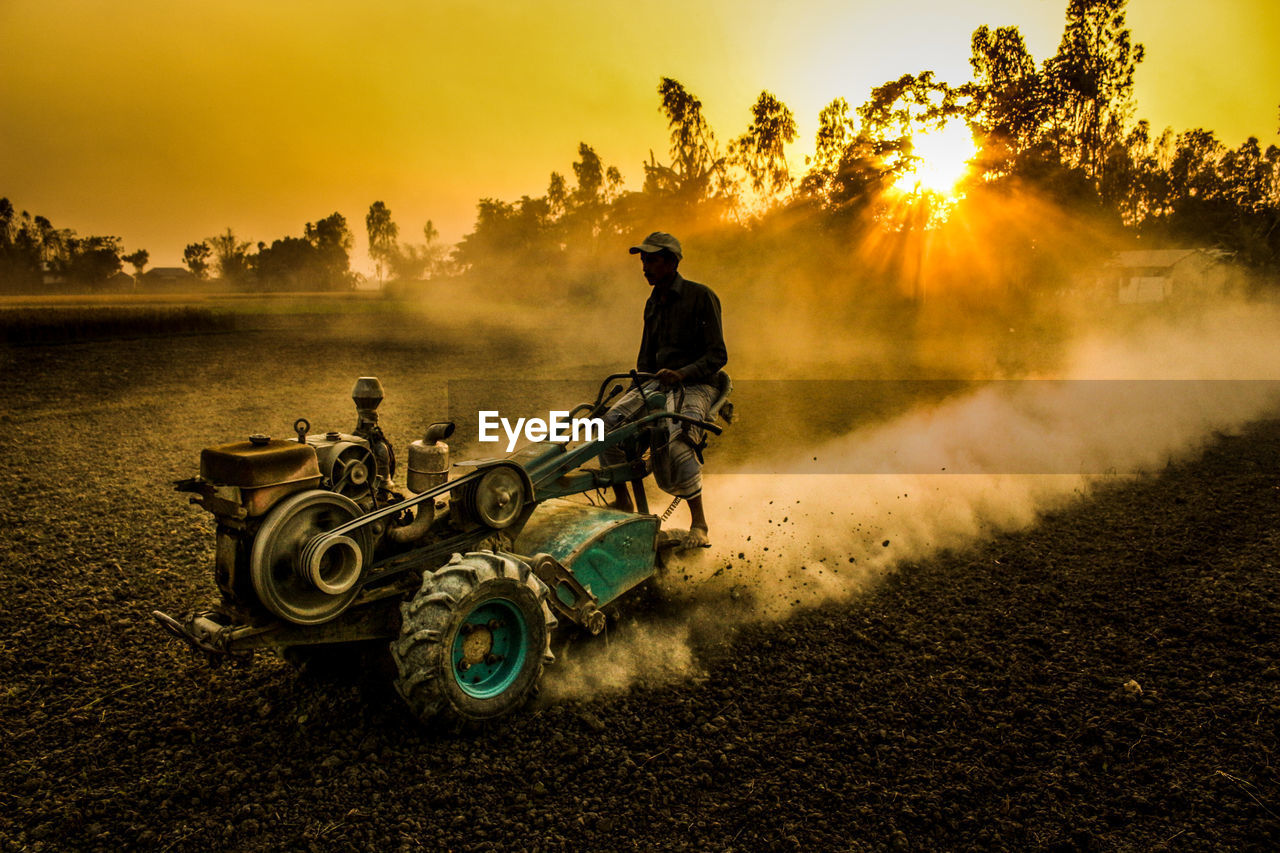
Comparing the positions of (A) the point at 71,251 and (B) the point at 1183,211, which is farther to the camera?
(B) the point at 1183,211

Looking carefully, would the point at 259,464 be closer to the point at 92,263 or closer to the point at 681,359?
the point at 681,359

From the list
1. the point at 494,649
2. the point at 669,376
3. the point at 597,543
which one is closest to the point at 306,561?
the point at 494,649

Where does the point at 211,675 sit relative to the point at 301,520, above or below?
below

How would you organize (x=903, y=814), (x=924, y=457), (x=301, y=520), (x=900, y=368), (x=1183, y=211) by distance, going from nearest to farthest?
1. (x=903, y=814)
2. (x=301, y=520)
3. (x=924, y=457)
4. (x=900, y=368)
5. (x=1183, y=211)

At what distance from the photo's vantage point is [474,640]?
370 cm

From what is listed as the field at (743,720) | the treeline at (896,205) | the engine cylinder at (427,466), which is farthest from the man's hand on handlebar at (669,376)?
the treeline at (896,205)

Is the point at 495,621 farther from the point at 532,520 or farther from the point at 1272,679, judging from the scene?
the point at 1272,679

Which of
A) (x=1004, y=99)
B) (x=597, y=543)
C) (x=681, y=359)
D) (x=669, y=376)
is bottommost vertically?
(x=597, y=543)

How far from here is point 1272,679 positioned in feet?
13.3

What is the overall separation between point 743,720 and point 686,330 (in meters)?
2.84

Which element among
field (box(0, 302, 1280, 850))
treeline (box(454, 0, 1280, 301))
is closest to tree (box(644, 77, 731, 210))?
treeline (box(454, 0, 1280, 301))

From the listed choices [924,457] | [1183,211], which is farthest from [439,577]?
[1183,211]

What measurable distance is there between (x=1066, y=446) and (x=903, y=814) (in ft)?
28.7

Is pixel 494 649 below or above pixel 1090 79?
below
